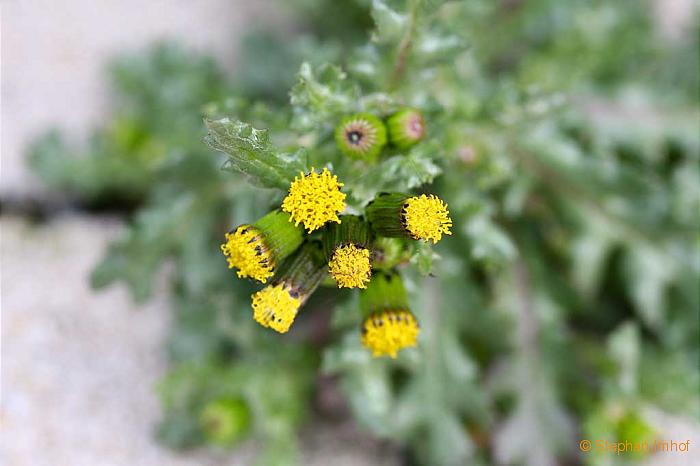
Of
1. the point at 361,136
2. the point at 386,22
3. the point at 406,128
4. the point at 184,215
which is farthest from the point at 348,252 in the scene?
the point at 184,215

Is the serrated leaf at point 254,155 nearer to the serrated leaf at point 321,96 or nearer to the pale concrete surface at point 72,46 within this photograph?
the serrated leaf at point 321,96

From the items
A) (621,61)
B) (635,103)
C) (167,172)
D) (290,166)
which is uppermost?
(621,61)

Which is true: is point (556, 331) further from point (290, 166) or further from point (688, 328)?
point (290, 166)

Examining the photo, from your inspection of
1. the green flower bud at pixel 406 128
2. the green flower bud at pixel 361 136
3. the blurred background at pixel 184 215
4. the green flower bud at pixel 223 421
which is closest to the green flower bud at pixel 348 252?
the green flower bud at pixel 361 136

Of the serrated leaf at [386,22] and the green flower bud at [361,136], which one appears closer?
the green flower bud at [361,136]

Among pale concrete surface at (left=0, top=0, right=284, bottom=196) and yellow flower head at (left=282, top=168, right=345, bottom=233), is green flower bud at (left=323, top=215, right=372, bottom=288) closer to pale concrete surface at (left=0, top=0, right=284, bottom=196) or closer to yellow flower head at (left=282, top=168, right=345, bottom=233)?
yellow flower head at (left=282, top=168, right=345, bottom=233)

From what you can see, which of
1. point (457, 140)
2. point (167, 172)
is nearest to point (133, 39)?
point (167, 172)

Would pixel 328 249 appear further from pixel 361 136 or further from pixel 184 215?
A: pixel 184 215
